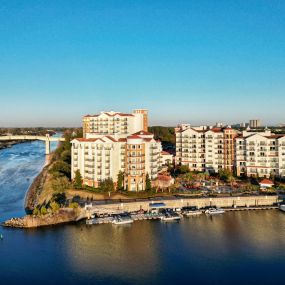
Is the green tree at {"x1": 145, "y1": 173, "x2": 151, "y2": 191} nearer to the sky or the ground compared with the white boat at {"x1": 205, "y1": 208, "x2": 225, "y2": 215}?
nearer to the sky

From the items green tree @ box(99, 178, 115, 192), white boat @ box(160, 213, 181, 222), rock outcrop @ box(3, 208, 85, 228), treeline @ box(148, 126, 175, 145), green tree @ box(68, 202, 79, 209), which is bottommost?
white boat @ box(160, 213, 181, 222)

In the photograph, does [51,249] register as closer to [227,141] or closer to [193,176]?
[193,176]

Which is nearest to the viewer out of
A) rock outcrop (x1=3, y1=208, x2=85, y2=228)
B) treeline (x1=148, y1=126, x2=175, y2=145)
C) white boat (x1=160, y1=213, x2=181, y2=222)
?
rock outcrop (x1=3, y1=208, x2=85, y2=228)

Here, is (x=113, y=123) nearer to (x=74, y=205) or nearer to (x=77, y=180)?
(x=77, y=180)

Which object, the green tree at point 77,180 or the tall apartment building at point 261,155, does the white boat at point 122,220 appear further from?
the tall apartment building at point 261,155

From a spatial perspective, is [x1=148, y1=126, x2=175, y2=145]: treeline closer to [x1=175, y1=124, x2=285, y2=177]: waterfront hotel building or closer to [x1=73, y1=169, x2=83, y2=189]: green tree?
[x1=175, y1=124, x2=285, y2=177]: waterfront hotel building

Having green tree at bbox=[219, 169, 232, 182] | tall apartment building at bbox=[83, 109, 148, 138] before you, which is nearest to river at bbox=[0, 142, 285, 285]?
green tree at bbox=[219, 169, 232, 182]
